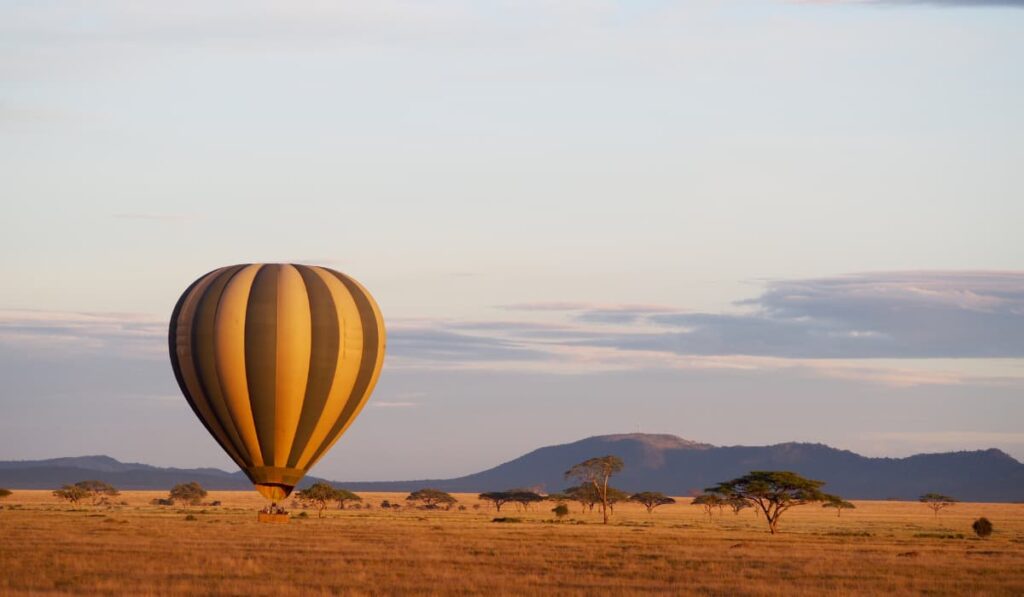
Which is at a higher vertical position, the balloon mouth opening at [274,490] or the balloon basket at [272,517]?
the balloon mouth opening at [274,490]

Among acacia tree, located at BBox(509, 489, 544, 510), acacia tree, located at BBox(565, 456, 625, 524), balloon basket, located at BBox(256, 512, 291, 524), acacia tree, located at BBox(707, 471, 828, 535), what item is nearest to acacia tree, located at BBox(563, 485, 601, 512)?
acacia tree, located at BBox(509, 489, 544, 510)

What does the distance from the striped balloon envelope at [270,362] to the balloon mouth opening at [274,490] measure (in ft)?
0.16

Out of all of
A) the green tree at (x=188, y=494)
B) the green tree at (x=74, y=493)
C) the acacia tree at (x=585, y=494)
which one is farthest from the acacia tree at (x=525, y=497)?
the green tree at (x=74, y=493)

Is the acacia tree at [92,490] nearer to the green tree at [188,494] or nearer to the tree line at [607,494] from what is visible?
the tree line at [607,494]

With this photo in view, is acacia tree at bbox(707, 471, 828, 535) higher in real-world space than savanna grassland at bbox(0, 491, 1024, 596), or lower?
higher

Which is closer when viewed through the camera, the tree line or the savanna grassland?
the savanna grassland

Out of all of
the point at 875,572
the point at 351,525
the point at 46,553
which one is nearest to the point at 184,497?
the point at 351,525

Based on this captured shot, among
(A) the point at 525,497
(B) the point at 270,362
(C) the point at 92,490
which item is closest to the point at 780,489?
(B) the point at 270,362

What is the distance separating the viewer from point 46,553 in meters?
48.0

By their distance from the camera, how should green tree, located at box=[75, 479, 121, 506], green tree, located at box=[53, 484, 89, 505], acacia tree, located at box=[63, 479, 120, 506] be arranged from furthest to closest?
green tree, located at box=[75, 479, 121, 506] → acacia tree, located at box=[63, 479, 120, 506] → green tree, located at box=[53, 484, 89, 505]

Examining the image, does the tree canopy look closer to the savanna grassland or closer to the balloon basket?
the savanna grassland

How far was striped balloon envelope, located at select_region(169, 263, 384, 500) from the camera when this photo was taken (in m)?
58.6

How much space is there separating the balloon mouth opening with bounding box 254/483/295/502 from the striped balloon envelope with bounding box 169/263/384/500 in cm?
5

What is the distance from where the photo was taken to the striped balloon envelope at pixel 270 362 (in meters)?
58.6
